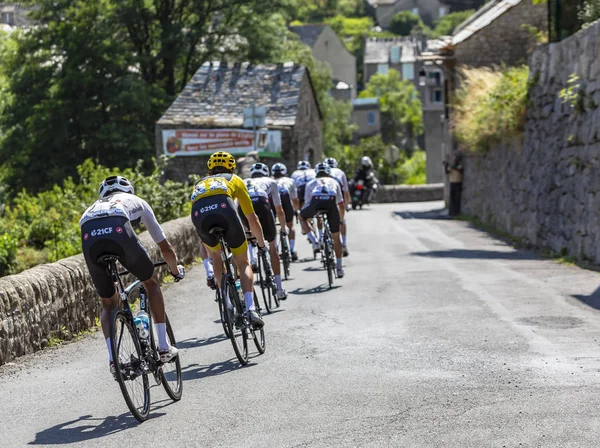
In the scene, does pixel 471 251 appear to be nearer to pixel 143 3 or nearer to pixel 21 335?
pixel 21 335

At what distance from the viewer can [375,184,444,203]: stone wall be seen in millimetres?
59219

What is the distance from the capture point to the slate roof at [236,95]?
4603cm

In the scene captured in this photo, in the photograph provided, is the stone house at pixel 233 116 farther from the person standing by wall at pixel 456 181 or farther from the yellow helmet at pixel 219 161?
the yellow helmet at pixel 219 161

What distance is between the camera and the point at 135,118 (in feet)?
171

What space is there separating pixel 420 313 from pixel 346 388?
4085mm

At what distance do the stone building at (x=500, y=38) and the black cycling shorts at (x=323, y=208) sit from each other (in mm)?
26410

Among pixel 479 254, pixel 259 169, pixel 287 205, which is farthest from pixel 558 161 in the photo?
pixel 259 169

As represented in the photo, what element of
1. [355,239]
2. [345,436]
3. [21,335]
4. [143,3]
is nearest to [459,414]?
[345,436]

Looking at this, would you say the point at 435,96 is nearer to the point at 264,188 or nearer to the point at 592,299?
the point at 264,188

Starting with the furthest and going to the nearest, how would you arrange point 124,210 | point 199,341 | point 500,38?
point 500,38
point 199,341
point 124,210

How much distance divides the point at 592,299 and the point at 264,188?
4.15 meters

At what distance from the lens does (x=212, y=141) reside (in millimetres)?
45375

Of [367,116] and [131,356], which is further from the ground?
[367,116]

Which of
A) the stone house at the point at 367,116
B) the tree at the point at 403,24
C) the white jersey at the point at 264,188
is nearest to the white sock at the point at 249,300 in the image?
the white jersey at the point at 264,188
